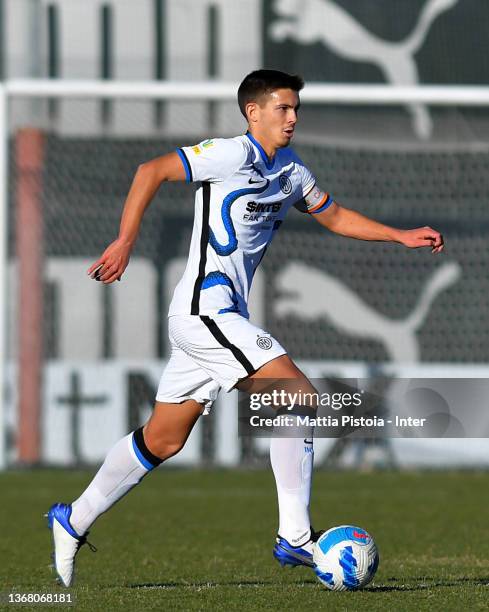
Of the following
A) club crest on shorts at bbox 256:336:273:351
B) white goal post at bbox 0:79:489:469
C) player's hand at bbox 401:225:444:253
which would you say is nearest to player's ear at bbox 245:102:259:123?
player's hand at bbox 401:225:444:253

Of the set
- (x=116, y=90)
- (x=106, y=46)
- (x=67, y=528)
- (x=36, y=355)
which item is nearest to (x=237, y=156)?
(x=67, y=528)

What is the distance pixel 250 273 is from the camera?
6.27 m

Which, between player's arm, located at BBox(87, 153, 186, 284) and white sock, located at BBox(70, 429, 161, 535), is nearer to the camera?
player's arm, located at BBox(87, 153, 186, 284)

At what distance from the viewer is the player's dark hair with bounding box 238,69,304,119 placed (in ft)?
20.4

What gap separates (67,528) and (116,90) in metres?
7.97

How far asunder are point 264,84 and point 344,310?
907 cm

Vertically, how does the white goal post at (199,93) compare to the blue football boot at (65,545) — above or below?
above

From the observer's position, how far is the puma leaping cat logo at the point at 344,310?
15125 mm

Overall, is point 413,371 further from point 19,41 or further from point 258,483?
point 19,41

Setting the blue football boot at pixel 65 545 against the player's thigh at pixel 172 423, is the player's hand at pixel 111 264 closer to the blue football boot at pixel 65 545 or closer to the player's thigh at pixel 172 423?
the player's thigh at pixel 172 423

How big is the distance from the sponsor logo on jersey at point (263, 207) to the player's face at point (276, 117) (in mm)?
238

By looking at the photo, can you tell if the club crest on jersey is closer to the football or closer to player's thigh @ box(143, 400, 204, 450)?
player's thigh @ box(143, 400, 204, 450)

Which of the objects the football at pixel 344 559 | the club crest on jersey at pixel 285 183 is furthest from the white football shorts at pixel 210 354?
the football at pixel 344 559

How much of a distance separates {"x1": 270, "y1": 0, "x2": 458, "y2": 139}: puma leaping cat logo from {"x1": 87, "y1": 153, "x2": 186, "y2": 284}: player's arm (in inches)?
390
